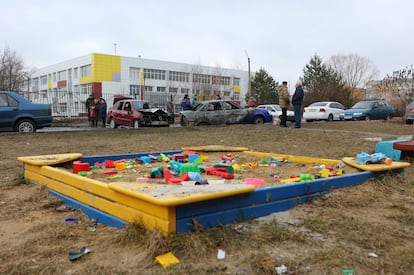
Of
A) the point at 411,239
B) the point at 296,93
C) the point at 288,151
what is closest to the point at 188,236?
the point at 411,239

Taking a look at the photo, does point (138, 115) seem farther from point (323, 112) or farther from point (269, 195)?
point (269, 195)

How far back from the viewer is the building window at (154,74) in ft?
213

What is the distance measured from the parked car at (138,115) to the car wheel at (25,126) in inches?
185

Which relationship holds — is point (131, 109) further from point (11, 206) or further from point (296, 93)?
point (11, 206)

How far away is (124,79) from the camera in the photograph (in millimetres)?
62250

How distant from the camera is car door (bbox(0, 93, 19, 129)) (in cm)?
1263

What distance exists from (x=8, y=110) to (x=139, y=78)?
5255 cm

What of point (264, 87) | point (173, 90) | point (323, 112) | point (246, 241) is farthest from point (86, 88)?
point (246, 241)

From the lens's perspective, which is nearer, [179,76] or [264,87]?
[264,87]

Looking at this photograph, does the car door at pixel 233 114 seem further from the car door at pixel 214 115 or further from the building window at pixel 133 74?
the building window at pixel 133 74

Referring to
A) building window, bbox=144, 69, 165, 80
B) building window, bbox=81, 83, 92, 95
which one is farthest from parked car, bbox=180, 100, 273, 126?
building window, bbox=144, 69, 165, 80

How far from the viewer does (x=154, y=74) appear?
6581 cm

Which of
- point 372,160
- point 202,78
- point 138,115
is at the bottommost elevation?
point 372,160

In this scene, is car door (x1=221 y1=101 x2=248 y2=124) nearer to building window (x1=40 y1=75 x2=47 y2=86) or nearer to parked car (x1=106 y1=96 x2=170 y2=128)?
parked car (x1=106 y1=96 x2=170 y2=128)
